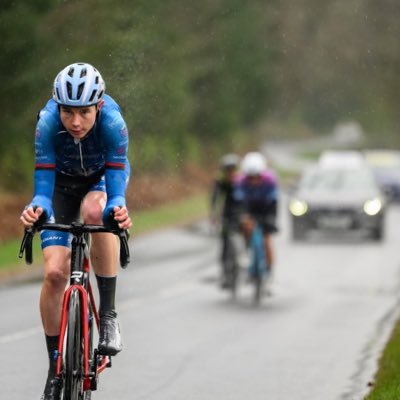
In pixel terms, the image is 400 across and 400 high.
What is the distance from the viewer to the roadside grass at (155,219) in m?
21.9

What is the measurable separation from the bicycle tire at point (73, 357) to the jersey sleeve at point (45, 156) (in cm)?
60

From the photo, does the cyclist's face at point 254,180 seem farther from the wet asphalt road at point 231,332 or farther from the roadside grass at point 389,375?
the roadside grass at point 389,375

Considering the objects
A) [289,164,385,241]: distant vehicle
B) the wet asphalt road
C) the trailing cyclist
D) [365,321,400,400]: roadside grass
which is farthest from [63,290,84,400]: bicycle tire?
[289,164,385,241]: distant vehicle

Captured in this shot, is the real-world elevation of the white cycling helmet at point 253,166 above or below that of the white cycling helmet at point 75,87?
above

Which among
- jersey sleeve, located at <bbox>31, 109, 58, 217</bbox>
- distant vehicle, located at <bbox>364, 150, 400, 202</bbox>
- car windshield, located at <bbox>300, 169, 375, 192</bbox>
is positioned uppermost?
distant vehicle, located at <bbox>364, 150, 400, 202</bbox>

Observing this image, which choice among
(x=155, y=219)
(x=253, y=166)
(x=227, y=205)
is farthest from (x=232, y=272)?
(x=155, y=219)

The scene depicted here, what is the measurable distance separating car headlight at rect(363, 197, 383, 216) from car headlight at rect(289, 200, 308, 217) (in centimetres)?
120

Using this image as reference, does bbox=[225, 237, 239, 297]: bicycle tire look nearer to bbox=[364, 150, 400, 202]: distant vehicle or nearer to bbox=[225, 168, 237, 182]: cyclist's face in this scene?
Result: bbox=[225, 168, 237, 182]: cyclist's face

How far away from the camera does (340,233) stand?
1143 inches

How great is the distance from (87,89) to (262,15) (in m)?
61.2

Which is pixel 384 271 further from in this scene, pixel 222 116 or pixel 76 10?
pixel 222 116

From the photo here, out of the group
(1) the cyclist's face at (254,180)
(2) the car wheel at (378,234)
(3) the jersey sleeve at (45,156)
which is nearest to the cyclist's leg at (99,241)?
(3) the jersey sleeve at (45,156)

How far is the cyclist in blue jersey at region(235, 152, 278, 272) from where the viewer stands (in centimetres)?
1691

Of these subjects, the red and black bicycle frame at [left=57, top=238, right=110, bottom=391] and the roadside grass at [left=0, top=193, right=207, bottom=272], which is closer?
the red and black bicycle frame at [left=57, top=238, right=110, bottom=391]
